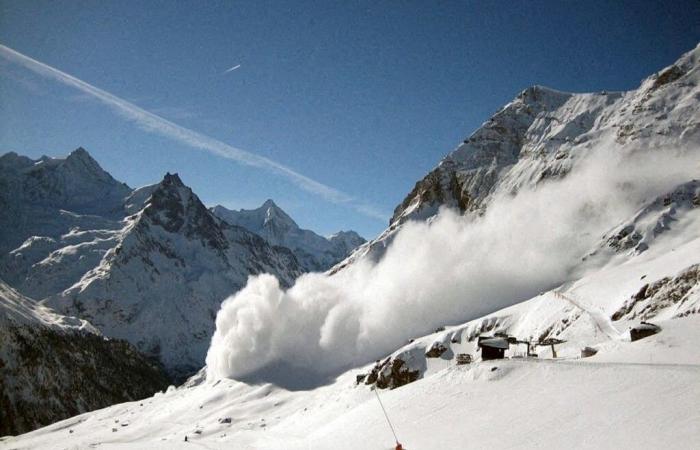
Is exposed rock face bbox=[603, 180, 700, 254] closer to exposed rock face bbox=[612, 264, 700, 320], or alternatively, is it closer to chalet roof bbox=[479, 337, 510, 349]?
exposed rock face bbox=[612, 264, 700, 320]

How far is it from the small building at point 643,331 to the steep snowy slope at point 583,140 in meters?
Result: 107

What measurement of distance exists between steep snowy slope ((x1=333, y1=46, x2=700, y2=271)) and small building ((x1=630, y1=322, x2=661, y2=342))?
4211 inches

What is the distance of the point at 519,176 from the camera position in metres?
175

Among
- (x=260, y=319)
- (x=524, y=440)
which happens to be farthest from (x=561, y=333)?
(x=260, y=319)

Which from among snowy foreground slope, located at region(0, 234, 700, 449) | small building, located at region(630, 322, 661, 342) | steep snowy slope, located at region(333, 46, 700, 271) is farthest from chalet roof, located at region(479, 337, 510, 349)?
steep snowy slope, located at region(333, 46, 700, 271)

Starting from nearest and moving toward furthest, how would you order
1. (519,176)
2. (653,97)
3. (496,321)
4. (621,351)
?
(621,351) → (496,321) → (653,97) → (519,176)

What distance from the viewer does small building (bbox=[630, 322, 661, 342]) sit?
1892 inches

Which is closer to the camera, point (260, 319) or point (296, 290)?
point (260, 319)

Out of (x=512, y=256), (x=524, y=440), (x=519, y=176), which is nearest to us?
(x=524, y=440)

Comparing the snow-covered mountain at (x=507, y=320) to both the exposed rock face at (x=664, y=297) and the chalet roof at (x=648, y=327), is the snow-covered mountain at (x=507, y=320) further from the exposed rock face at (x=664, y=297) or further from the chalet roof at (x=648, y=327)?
the chalet roof at (x=648, y=327)

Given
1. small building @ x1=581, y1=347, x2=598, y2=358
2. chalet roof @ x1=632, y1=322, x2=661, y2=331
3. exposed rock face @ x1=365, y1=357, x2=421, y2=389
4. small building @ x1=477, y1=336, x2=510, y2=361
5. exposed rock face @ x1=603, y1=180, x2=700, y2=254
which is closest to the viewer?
chalet roof @ x1=632, y1=322, x2=661, y2=331

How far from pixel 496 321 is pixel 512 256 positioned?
154ft

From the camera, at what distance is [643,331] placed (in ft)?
159

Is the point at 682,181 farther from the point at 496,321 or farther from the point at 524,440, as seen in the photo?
the point at 524,440
